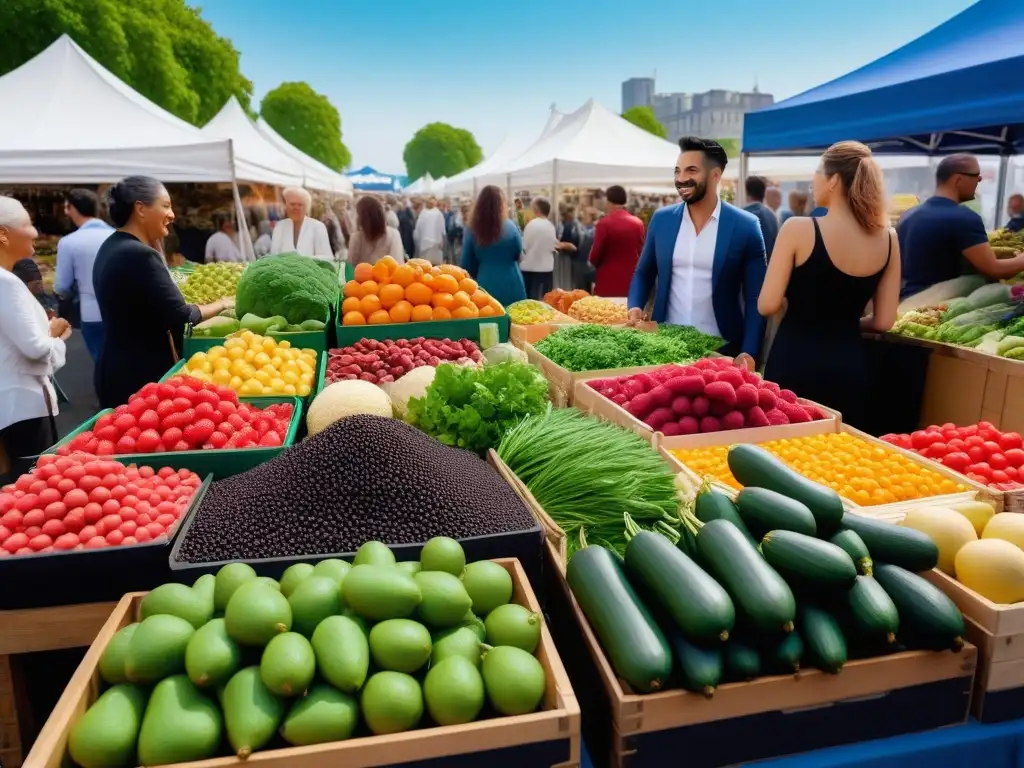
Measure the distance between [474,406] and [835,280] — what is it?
69.4 inches

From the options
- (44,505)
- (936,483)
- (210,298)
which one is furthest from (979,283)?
(210,298)

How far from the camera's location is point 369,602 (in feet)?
4.62

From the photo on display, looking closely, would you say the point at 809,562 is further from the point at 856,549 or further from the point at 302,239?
the point at 302,239

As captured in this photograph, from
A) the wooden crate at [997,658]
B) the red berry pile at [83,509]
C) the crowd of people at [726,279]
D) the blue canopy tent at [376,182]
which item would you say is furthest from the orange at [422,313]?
the blue canopy tent at [376,182]

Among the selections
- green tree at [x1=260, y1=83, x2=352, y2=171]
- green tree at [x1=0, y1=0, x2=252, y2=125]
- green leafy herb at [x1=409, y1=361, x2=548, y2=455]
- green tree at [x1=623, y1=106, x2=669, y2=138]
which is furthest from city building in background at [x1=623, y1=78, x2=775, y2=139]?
green leafy herb at [x1=409, y1=361, x2=548, y2=455]

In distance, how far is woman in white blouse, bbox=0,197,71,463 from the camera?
3355mm

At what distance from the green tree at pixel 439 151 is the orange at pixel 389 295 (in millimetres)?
83439

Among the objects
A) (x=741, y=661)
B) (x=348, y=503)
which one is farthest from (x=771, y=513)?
(x=348, y=503)

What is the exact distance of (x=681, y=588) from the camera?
58.1 inches

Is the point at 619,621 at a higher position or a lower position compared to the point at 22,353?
lower

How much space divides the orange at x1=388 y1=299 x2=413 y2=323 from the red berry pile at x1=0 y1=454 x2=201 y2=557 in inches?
86.9

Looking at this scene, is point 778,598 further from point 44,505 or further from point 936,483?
point 44,505

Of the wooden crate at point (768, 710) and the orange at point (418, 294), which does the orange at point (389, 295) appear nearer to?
the orange at point (418, 294)

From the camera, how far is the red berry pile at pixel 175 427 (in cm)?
245
